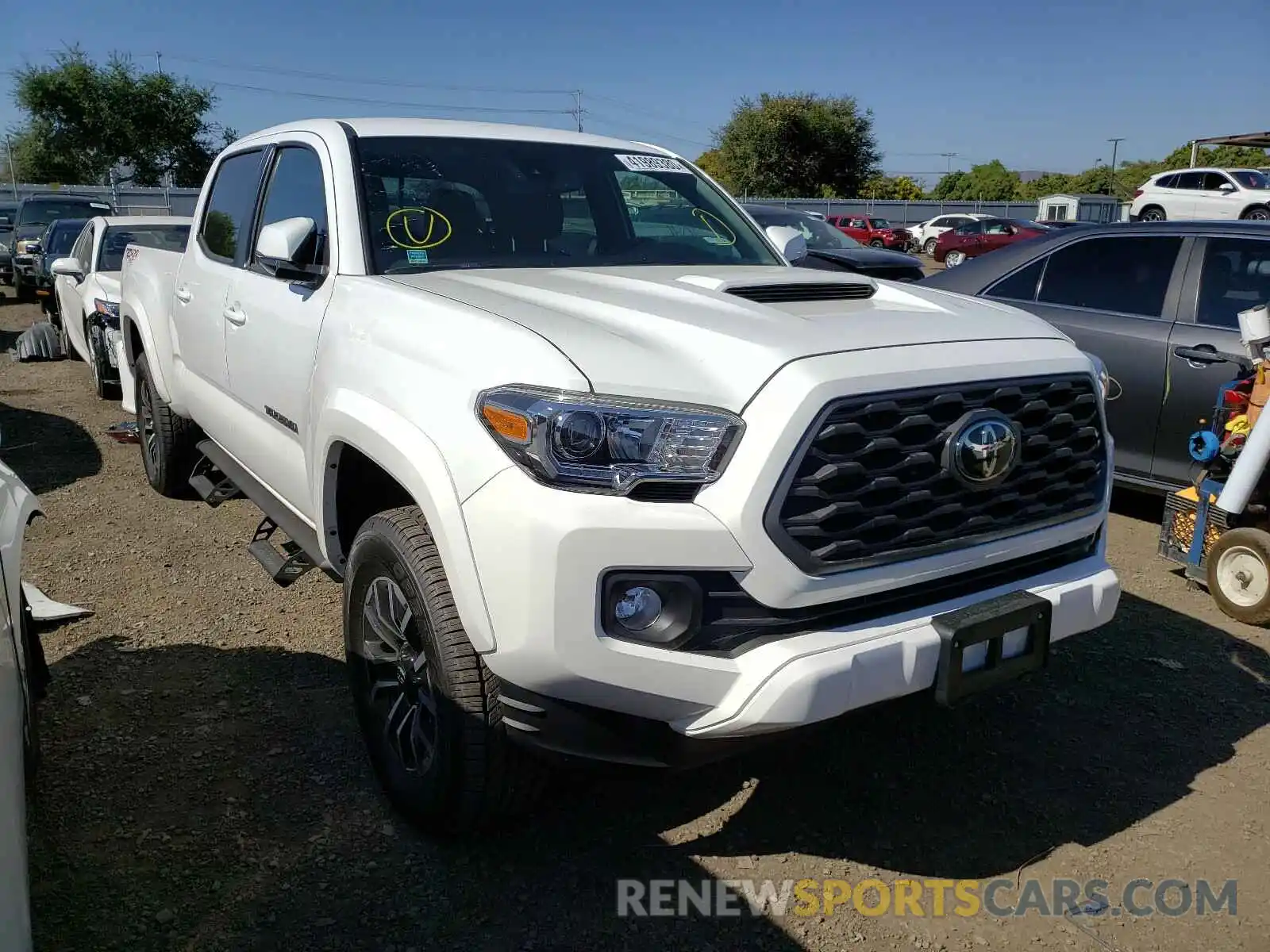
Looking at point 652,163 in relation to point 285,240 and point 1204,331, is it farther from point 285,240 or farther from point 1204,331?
point 1204,331

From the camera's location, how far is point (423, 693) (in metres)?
2.71

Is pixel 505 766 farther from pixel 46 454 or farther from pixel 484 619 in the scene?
pixel 46 454

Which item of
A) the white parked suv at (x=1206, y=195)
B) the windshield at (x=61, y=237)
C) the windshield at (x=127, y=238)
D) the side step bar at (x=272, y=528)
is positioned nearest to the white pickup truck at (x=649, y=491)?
the side step bar at (x=272, y=528)

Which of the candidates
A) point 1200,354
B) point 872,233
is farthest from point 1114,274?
point 872,233

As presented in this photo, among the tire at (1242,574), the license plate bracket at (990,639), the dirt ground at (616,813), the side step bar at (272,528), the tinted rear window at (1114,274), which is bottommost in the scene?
the dirt ground at (616,813)

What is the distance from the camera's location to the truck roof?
3.67 m

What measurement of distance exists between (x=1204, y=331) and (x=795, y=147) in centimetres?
5318

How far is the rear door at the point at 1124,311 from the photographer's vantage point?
5.42m

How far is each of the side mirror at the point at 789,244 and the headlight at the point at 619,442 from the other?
6.64ft

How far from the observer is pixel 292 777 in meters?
3.15

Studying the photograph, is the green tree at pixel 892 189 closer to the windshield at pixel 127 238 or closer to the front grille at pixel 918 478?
the windshield at pixel 127 238

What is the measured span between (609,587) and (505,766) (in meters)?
0.65

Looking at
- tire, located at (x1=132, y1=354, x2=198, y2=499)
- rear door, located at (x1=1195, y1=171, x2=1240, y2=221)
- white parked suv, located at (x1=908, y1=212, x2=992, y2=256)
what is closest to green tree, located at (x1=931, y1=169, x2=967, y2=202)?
white parked suv, located at (x1=908, y1=212, x2=992, y2=256)

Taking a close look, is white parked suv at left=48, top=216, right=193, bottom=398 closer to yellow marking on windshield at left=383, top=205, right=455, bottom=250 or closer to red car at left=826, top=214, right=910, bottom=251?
yellow marking on windshield at left=383, top=205, right=455, bottom=250
